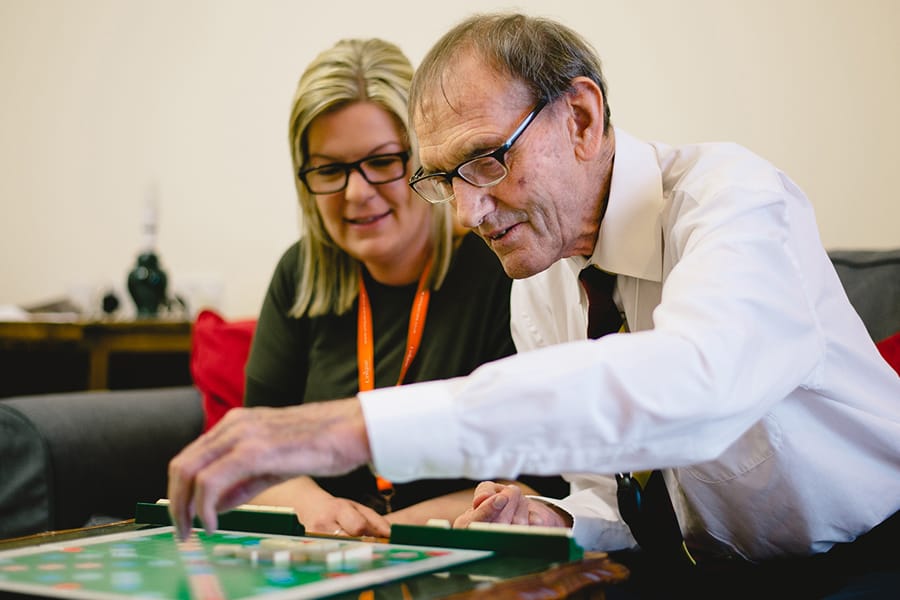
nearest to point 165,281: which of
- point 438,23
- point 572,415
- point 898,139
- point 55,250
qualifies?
point 55,250

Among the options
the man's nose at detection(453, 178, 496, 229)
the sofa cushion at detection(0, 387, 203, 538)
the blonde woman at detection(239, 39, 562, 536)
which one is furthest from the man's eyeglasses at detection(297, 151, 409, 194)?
the sofa cushion at detection(0, 387, 203, 538)

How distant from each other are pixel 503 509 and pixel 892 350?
80 centimetres

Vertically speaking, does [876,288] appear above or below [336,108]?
below

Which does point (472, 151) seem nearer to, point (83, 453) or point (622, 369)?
point (622, 369)

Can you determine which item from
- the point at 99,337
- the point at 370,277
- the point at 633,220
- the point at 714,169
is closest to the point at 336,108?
the point at 370,277

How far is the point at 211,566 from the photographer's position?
92 centimetres

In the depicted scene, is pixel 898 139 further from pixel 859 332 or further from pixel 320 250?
pixel 320 250

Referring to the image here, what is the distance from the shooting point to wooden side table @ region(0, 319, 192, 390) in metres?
2.63

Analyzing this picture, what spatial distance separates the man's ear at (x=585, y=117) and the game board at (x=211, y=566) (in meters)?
0.60

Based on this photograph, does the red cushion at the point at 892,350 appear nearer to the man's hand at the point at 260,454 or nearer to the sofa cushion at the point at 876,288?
the sofa cushion at the point at 876,288

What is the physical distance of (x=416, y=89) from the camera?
136 cm

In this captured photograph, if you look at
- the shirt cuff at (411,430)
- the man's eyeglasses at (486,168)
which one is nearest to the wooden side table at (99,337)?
the man's eyeglasses at (486,168)

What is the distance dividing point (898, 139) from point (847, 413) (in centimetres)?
103

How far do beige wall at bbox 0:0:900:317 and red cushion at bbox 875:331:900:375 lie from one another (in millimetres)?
481
